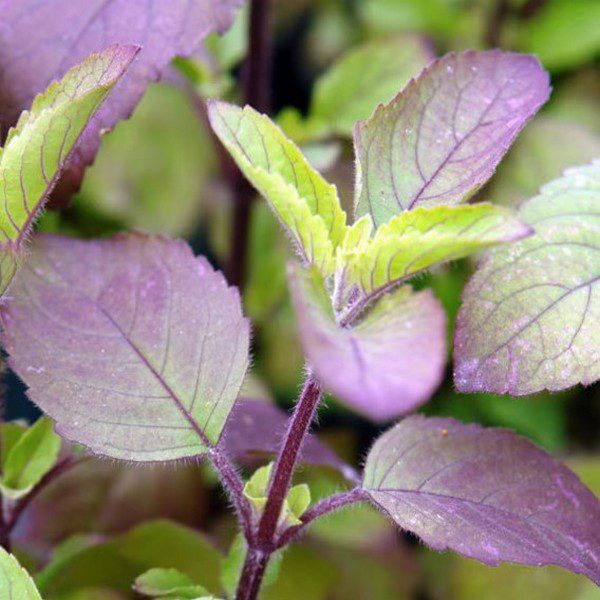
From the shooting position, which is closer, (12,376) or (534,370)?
(534,370)

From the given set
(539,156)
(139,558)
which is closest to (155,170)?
(539,156)

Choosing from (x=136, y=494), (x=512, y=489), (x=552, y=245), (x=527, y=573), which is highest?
(x=552, y=245)

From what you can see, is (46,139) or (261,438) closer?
(46,139)

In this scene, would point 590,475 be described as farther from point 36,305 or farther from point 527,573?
point 36,305

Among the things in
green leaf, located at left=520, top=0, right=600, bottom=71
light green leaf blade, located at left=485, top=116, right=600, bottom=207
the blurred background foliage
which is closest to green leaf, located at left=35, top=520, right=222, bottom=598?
the blurred background foliage

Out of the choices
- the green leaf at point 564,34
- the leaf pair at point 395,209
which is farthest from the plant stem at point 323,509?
the green leaf at point 564,34

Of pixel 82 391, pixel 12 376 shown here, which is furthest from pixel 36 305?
pixel 12 376

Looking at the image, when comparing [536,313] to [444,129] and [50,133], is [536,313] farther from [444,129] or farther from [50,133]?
[50,133]
